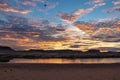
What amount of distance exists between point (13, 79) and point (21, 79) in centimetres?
65

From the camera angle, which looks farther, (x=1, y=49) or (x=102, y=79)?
(x=1, y=49)

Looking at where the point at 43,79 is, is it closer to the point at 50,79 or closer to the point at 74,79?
the point at 50,79

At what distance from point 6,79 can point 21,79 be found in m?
1.23

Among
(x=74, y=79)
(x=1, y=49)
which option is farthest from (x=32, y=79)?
(x=1, y=49)

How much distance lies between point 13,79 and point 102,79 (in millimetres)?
6875

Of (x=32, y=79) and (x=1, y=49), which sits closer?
(x=32, y=79)

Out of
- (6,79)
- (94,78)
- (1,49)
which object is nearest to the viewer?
(6,79)

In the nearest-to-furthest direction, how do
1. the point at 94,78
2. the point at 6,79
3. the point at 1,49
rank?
the point at 6,79, the point at 94,78, the point at 1,49

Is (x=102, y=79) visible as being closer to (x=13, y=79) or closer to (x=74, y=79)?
(x=74, y=79)

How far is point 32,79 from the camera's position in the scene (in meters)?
25.1

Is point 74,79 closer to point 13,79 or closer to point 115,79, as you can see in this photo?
point 115,79

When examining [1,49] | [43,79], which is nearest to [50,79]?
[43,79]

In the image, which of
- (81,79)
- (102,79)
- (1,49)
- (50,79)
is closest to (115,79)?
(102,79)

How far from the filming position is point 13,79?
80.8ft
